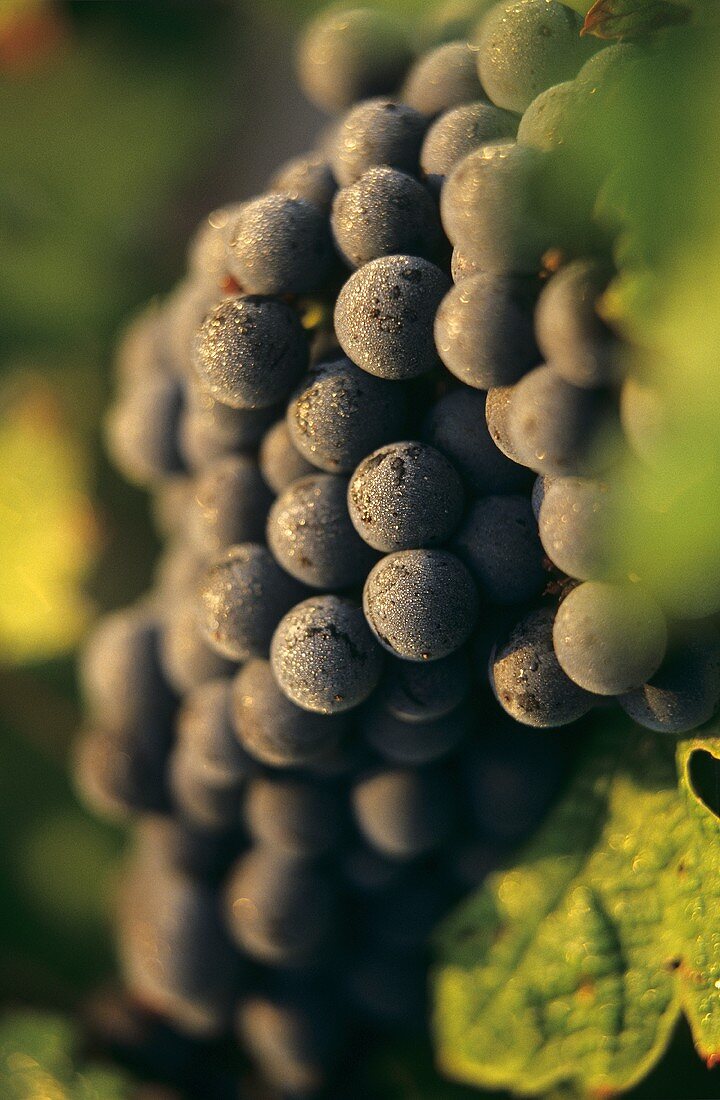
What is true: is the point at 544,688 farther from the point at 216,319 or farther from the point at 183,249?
the point at 183,249

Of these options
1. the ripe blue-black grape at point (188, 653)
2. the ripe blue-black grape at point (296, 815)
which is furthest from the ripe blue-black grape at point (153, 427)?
the ripe blue-black grape at point (296, 815)

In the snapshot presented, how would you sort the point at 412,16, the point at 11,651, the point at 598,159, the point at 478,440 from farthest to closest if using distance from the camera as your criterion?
the point at 11,651
the point at 412,16
the point at 478,440
the point at 598,159

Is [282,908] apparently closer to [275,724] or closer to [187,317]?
[275,724]

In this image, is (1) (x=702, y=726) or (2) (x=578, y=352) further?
(1) (x=702, y=726)

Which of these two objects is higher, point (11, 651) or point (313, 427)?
point (313, 427)

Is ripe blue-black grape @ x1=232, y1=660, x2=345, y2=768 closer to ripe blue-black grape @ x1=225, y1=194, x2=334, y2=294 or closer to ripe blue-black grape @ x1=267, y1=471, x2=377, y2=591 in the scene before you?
ripe blue-black grape @ x1=267, y1=471, x2=377, y2=591

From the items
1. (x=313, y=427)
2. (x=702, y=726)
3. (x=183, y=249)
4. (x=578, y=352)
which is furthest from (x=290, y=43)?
(x=702, y=726)

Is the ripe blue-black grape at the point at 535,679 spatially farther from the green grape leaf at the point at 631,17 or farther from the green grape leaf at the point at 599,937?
the green grape leaf at the point at 631,17

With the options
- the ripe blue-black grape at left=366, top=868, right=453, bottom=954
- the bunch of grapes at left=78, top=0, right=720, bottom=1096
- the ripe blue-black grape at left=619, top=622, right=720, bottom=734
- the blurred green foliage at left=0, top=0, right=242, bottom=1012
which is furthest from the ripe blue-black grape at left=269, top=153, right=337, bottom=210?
the ripe blue-black grape at left=366, top=868, right=453, bottom=954
